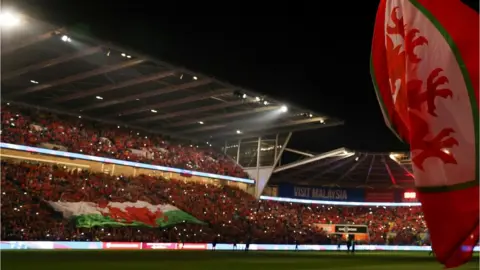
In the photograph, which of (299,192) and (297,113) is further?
(299,192)

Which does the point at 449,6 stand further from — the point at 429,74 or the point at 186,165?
the point at 186,165

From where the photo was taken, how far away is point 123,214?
37.8m

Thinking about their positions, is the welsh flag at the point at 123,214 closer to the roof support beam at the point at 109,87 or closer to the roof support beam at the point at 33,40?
the roof support beam at the point at 109,87

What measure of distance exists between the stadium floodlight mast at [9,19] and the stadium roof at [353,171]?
36.3 metres

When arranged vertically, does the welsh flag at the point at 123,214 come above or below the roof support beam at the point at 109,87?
below

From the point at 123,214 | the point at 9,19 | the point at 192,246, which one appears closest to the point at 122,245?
the point at 123,214

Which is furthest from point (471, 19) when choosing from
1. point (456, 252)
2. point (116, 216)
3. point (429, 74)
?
point (116, 216)

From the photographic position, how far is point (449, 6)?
3.40 m

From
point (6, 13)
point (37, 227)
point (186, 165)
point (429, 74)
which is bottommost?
point (37, 227)

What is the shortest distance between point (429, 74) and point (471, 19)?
434 mm

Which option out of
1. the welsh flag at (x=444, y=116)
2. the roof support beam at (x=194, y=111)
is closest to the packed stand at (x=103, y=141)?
the roof support beam at (x=194, y=111)

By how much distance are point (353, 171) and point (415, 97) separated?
6787 cm

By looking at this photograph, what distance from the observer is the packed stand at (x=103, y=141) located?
131 feet

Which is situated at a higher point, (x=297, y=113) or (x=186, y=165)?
(x=297, y=113)
